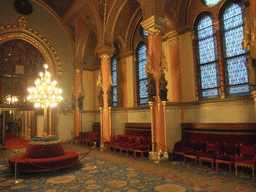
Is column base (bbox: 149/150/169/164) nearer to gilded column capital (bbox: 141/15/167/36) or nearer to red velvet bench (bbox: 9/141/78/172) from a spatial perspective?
red velvet bench (bbox: 9/141/78/172)

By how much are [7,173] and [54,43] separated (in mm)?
10268

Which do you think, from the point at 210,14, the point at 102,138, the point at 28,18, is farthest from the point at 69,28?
the point at 210,14

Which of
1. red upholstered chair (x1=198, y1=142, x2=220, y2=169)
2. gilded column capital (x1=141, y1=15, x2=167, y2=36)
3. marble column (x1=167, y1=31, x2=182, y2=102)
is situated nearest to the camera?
red upholstered chair (x1=198, y1=142, x2=220, y2=169)

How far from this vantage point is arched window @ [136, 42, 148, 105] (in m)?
13.1

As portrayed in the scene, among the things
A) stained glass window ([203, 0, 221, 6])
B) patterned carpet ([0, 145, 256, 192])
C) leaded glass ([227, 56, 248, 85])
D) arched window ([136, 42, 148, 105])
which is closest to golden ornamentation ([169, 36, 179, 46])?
stained glass window ([203, 0, 221, 6])

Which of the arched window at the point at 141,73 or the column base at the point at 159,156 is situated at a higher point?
the arched window at the point at 141,73

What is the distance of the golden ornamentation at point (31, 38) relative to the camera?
13152mm

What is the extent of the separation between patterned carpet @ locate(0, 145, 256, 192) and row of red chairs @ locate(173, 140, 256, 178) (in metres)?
0.34

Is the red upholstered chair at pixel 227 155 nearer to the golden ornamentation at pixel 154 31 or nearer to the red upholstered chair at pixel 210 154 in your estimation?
the red upholstered chair at pixel 210 154

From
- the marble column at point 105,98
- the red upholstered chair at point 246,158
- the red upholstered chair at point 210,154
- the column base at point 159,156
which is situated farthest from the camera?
the marble column at point 105,98

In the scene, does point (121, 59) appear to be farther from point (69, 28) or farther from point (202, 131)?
point (202, 131)

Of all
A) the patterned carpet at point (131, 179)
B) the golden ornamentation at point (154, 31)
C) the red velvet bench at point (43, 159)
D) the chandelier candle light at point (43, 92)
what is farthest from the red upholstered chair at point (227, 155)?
the chandelier candle light at point (43, 92)

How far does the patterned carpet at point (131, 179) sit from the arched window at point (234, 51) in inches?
146

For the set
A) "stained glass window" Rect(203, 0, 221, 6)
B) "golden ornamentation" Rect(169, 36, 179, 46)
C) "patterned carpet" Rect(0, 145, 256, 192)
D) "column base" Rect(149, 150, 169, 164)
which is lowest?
"patterned carpet" Rect(0, 145, 256, 192)
